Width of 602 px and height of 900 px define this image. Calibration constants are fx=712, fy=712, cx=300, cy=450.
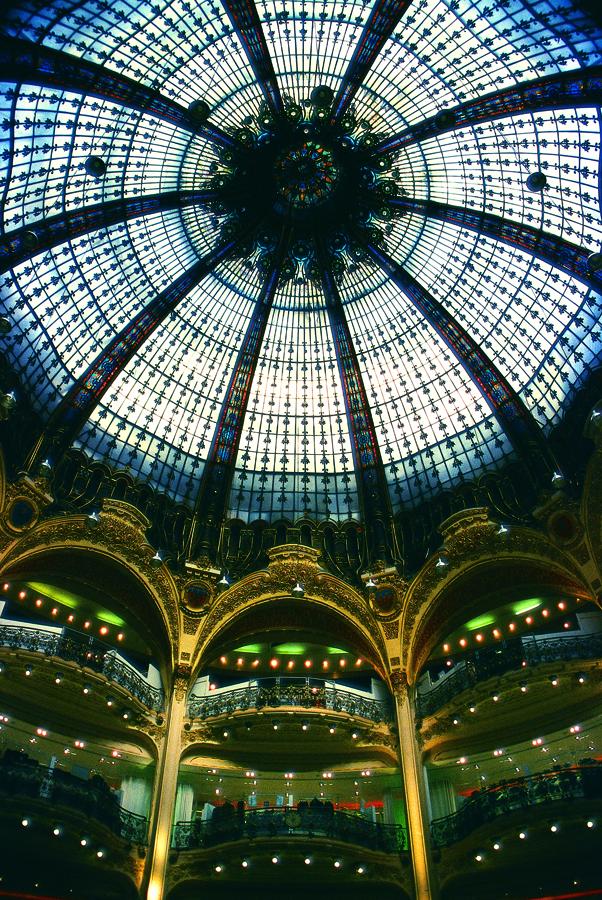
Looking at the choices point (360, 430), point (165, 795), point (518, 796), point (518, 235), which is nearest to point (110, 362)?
point (360, 430)

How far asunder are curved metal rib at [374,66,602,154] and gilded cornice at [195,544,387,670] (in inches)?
638

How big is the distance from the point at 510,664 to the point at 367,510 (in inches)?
337

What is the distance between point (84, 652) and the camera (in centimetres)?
2555

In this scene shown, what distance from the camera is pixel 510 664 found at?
25.2 metres

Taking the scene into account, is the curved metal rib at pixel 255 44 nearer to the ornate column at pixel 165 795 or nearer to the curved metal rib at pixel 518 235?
the curved metal rib at pixel 518 235

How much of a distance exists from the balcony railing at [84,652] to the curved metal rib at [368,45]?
2154 centimetres

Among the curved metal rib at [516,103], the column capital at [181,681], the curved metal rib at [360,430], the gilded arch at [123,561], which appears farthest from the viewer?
the curved metal rib at [360,430]

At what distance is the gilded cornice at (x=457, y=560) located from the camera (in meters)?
26.8

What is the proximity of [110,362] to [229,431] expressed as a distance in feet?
19.0

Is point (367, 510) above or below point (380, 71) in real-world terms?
below

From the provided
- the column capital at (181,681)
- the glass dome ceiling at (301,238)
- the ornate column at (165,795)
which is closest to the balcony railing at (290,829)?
the ornate column at (165,795)

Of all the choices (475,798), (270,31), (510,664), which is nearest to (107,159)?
(270,31)

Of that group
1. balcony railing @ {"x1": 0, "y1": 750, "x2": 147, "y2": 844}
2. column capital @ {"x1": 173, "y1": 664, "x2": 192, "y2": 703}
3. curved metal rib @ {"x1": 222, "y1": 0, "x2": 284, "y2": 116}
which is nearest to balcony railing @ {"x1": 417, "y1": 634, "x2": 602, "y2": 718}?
column capital @ {"x1": 173, "y1": 664, "x2": 192, "y2": 703}

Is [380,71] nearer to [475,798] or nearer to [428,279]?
[428,279]
